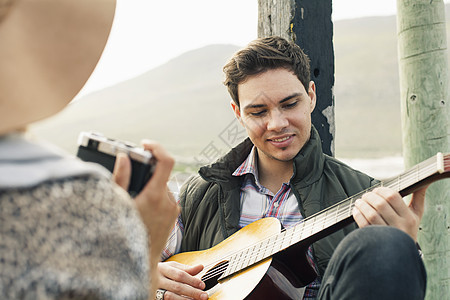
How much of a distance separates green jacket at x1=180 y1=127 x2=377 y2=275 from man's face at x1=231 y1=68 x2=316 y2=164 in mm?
81

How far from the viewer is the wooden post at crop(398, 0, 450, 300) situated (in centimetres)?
306

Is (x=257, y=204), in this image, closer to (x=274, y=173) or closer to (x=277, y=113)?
(x=274, y=173)

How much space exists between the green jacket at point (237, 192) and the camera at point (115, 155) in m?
1.30

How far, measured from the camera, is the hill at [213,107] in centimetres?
5734

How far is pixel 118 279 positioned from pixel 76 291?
0.07 m

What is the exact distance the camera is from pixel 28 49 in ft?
2.51

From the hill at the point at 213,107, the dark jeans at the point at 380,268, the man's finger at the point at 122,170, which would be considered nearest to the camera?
the man's finger at the point at 122,170

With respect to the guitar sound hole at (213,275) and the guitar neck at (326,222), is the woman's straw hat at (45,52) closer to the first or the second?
the guitar neck at (326,222)

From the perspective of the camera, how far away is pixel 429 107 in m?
3.09

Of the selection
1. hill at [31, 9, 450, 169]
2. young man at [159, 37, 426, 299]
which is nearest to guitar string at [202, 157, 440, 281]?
young man at [159, 37, 426, 299]

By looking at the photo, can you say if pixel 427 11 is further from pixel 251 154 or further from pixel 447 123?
pixel 251 154

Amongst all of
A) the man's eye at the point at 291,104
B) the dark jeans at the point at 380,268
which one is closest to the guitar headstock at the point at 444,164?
the dark jeans at the point at 380,268

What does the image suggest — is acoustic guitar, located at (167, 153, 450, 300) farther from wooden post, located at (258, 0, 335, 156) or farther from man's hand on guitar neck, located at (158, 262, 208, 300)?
wooden post, located at (258, 0, 335, 156)

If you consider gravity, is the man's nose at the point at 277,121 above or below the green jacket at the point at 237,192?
above
